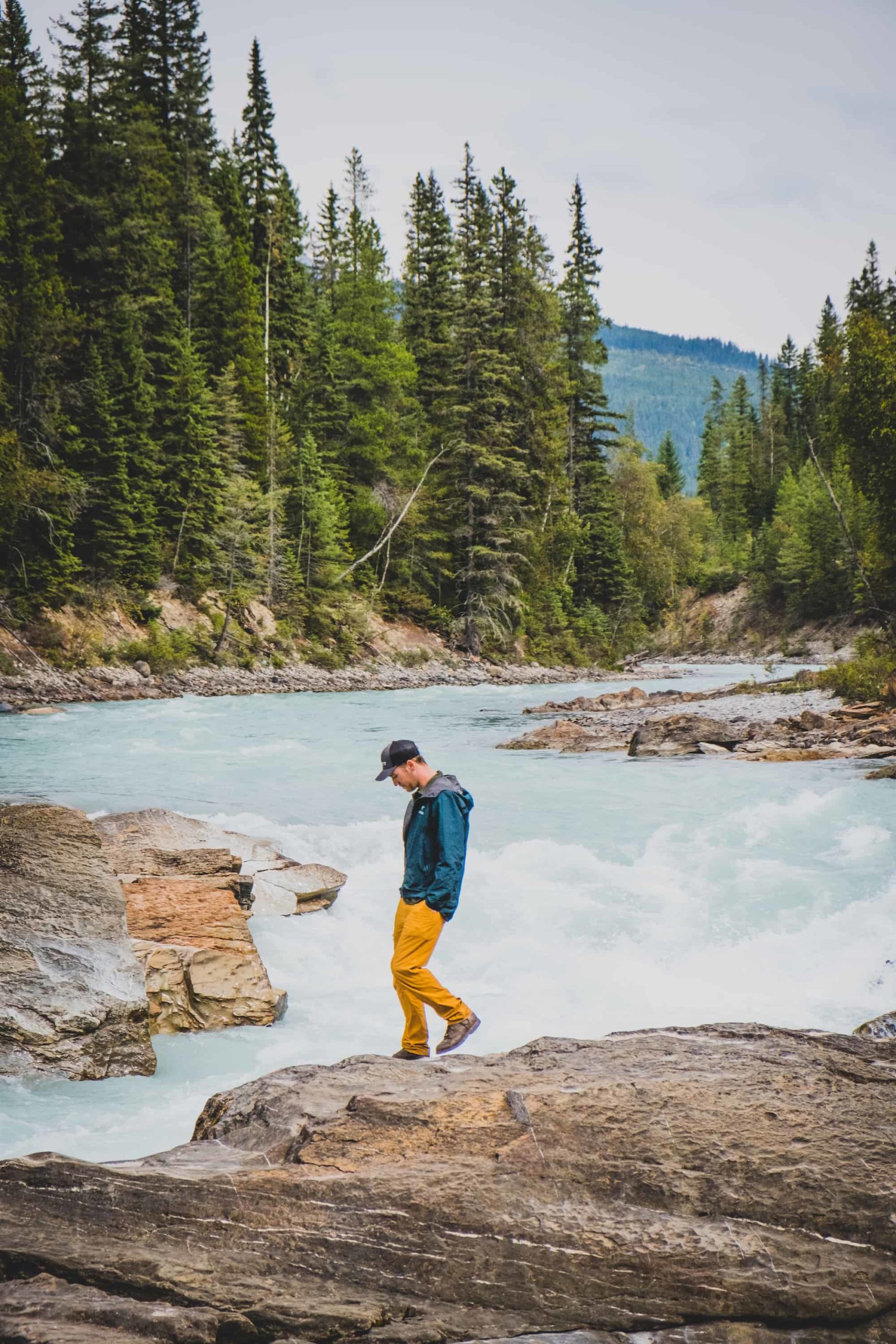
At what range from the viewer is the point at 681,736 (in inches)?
695

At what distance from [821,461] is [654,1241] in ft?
240

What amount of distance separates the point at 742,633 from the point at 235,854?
6040 centimetres

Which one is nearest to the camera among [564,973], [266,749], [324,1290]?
[324,1290]

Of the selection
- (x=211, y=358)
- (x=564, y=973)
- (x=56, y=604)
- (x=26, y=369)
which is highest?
(x=211, y=358)

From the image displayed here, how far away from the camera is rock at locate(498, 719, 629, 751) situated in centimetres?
1856

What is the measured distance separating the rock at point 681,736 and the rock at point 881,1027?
12.1 m

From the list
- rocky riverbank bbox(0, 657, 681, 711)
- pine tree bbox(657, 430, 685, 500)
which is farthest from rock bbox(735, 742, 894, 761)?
pine tree bbox(657, 430, 685, 500)

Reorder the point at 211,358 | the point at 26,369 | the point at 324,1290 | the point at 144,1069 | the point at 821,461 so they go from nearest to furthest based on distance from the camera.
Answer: the point at 324,1290, the point at 144,1069, the point at 26,369, the point at 211,358, the point at 821,461

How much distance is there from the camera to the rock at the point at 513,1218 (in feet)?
8.40

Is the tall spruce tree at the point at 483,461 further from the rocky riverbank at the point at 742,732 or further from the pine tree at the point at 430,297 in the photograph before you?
the rocky riverbank at the point at 742,732

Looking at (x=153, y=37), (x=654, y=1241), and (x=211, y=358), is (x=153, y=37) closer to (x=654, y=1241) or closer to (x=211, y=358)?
(x=211, y=358)

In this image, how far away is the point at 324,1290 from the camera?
2598mm

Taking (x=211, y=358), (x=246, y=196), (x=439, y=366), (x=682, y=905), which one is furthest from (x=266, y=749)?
(x=246, y=196)

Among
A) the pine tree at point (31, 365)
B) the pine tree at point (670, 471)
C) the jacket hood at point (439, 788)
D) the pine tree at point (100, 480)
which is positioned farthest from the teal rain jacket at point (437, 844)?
the pine tree at point (670, 471)
